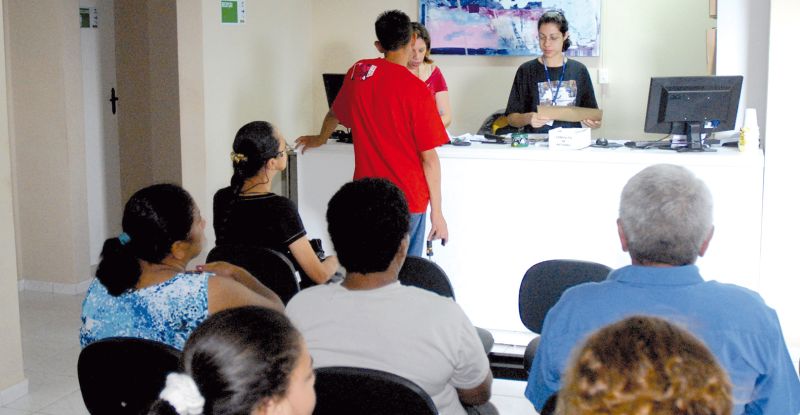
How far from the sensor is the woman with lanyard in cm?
476

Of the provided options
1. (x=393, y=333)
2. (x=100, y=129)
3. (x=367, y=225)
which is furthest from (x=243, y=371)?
(x=100, y=129)

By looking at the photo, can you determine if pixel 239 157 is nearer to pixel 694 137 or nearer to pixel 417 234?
pixel 417 234

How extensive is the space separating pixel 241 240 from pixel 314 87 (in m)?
3.49

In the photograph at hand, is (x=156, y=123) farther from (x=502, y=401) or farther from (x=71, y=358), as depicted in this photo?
(x=502, y=401)

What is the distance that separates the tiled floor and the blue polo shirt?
1629 millimetres

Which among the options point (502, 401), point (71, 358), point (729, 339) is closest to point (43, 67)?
point (71, 358)

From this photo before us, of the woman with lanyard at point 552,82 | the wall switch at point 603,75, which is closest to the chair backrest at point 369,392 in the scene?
the woman with lanyard at point 552,82

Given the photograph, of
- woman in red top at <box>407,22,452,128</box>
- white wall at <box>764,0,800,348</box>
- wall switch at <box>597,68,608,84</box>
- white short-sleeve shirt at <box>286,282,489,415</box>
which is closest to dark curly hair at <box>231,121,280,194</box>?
white short-sleeve shirt at <box>286,282,489,415</box>

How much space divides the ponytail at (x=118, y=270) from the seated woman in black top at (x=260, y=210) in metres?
0.89

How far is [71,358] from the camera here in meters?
4.15

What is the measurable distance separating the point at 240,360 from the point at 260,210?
1.78m

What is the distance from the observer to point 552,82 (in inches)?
191

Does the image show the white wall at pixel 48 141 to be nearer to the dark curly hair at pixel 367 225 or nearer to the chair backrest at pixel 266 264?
the chair backrest at pixel 266 264

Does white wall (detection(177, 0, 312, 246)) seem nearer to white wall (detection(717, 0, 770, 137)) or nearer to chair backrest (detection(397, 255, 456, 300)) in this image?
chair backrest (detection(397, 255, 456, 300))
